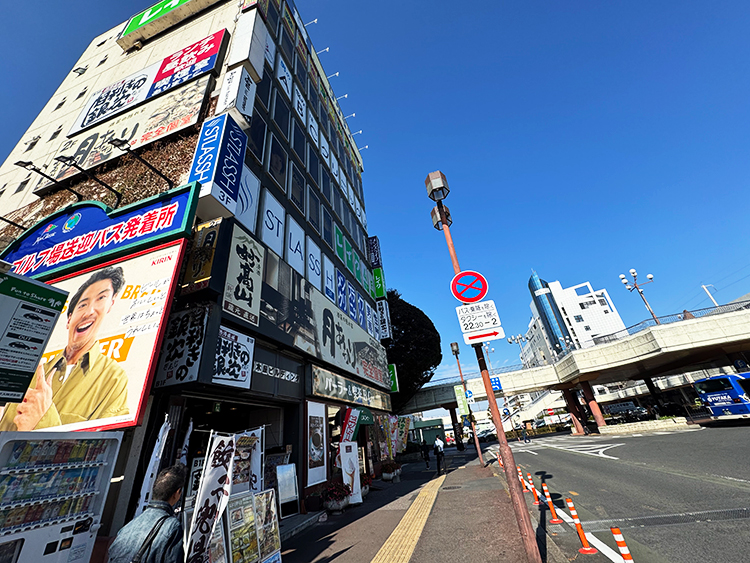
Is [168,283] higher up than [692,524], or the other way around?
[168,283]

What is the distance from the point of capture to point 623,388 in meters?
57.4

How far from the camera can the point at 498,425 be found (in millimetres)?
6238

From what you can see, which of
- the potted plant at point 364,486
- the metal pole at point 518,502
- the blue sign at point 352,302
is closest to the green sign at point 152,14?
the blue sign at point 352,302

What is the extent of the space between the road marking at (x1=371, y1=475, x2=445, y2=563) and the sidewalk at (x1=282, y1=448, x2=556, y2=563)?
0.06m

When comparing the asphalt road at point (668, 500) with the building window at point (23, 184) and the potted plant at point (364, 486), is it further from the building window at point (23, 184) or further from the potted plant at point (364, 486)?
the building window at point (23, 184)

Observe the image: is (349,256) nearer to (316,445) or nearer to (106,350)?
(316,445)

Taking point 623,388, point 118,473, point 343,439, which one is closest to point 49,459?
point 118,473

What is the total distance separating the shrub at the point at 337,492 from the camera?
1102 cm

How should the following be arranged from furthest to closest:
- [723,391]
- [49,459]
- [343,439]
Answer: [723,391] → [343,439] → [49,459]

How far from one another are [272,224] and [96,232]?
5394mm

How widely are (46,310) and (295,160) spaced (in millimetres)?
13898

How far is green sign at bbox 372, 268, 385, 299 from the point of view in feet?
90.6

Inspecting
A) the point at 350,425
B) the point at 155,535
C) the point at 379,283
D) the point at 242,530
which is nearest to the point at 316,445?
the point at 350,425

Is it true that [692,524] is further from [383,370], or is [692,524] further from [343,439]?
[383,370]
